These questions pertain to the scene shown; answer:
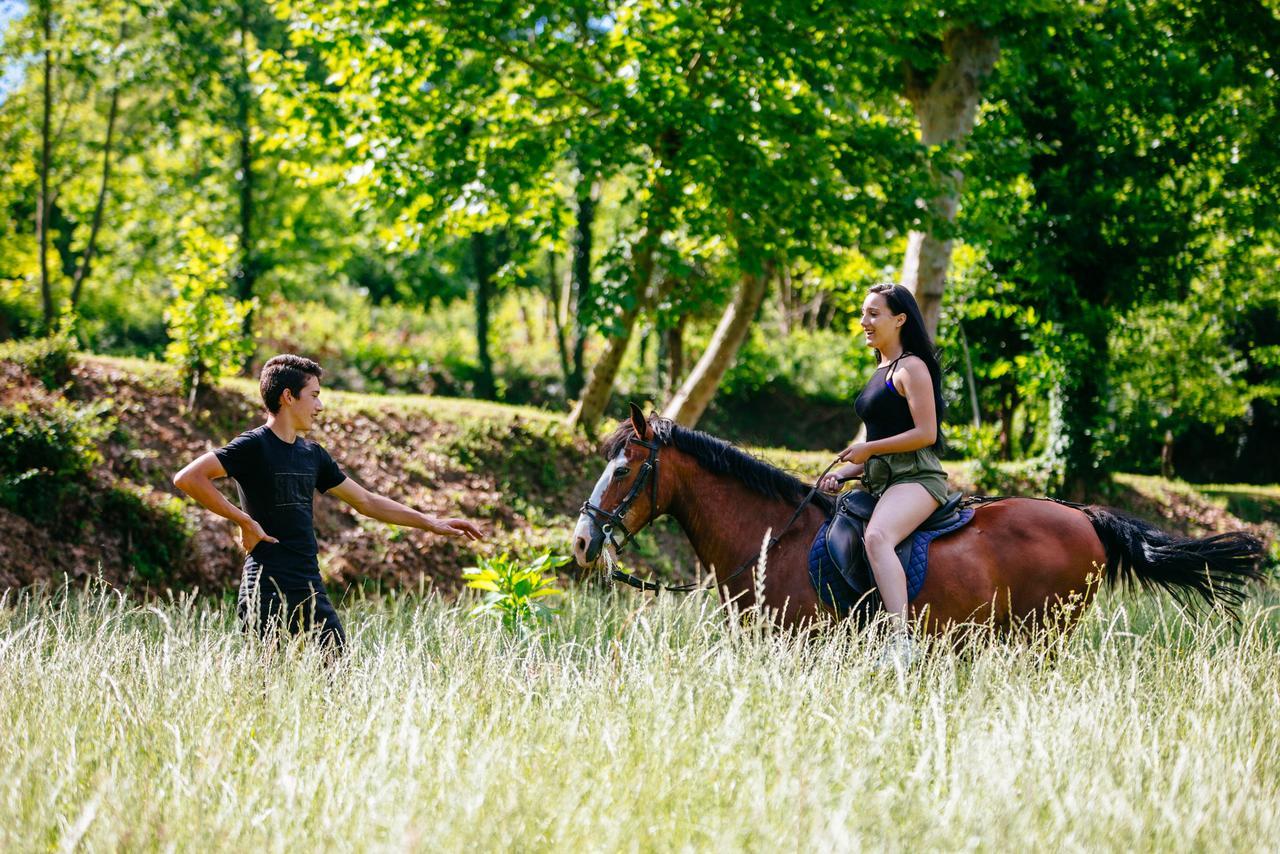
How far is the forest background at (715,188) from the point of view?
9859 millimetres

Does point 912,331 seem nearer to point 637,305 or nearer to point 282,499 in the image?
point 282,499

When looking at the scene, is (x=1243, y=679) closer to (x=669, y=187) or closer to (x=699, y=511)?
(x=699, y=511)

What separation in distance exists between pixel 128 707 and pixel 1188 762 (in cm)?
423

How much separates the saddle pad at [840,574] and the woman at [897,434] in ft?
0.43

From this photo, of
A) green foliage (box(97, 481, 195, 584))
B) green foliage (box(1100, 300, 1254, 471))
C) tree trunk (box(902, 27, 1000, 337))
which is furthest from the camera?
green foliage (box(1100, 300, 1254, 471))

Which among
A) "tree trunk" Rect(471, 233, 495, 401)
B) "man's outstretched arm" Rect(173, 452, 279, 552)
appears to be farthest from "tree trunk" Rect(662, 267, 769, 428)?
"tree trunk" Rect(471, 233, 495, 401)

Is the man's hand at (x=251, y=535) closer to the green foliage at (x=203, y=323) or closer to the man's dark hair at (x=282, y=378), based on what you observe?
the man's dark hair at (x=282, y=378)

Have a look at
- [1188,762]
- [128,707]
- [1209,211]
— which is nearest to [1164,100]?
[1209,211]

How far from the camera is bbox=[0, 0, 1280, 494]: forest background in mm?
9859

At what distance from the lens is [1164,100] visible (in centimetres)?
1194

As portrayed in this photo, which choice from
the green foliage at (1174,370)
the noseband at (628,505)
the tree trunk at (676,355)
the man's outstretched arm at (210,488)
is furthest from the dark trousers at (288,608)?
the tree trunk at (676,355)

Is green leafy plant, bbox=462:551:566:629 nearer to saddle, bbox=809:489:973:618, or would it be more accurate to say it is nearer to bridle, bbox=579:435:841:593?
bridle, bbox=579:435:841:593

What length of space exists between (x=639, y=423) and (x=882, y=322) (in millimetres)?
1414

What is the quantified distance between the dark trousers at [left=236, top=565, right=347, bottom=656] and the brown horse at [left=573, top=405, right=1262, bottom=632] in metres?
1.67
